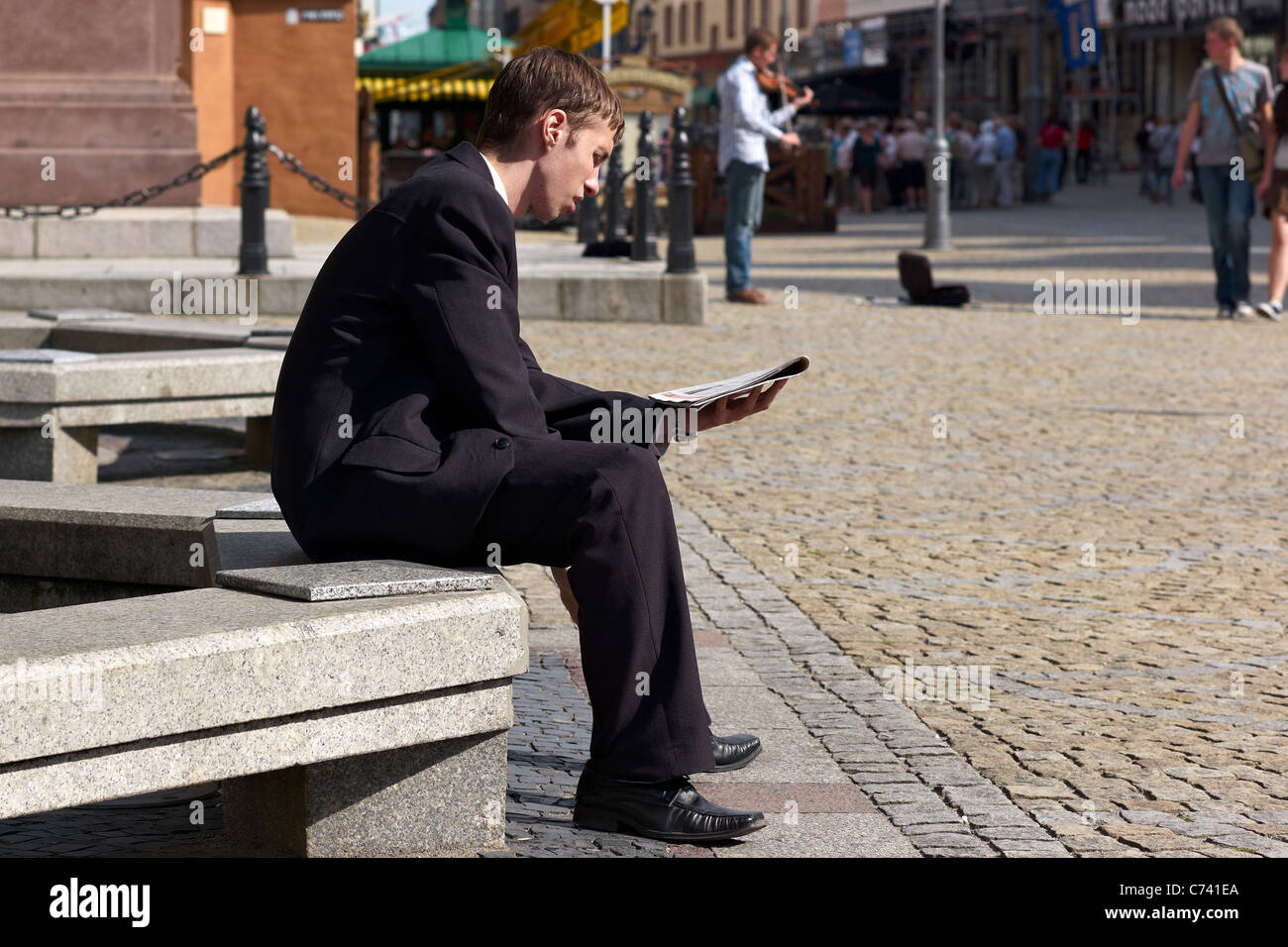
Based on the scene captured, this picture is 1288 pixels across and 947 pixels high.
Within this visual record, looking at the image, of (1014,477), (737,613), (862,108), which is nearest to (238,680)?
(737,613)

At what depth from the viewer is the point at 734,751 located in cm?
406

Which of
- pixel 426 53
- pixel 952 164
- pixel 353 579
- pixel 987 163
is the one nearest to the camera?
pixel 353 579

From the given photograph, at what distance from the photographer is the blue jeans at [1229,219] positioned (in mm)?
14172

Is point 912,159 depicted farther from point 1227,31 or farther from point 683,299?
point 683,299

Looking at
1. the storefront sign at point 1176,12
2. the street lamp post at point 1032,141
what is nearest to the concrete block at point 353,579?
the street lamp post at point 1032,141

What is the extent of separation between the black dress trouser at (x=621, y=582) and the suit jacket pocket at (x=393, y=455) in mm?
142

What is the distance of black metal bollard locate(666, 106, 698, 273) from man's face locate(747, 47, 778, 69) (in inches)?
30.8

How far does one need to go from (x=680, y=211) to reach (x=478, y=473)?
36.2ft

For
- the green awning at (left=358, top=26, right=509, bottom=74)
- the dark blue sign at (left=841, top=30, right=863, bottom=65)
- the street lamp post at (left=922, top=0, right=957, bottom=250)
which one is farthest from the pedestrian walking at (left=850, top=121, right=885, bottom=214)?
the dark blue sign at (left=841, top=30, right=863, bottom=65)

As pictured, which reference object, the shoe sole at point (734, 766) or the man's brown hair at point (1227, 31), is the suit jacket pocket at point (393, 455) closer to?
the shoe sole at point (734, 766)

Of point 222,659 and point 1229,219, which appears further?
point 1229,219

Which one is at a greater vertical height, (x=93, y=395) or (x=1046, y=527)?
(x=93, y=395)

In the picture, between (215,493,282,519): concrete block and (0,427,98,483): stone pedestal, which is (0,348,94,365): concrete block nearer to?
(0,427,98,483): stone pedestal

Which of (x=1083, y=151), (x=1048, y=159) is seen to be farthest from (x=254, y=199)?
(x=1083, y=151)
